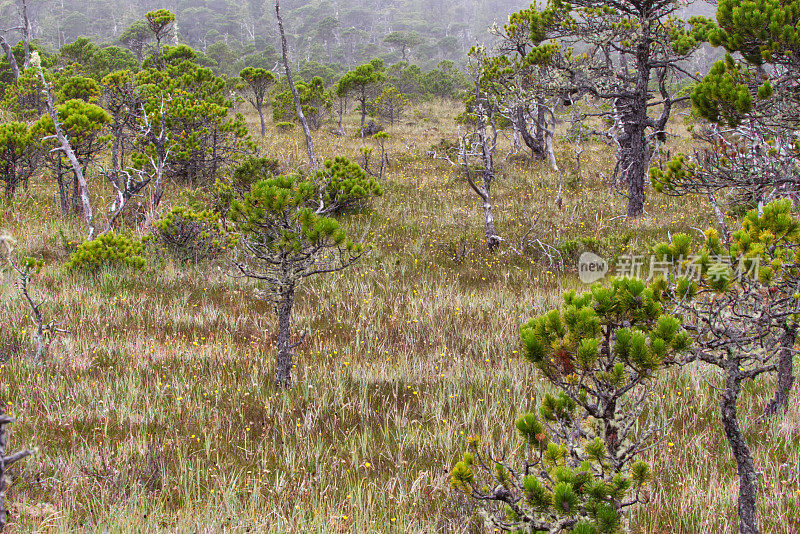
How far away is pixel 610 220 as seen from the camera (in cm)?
948

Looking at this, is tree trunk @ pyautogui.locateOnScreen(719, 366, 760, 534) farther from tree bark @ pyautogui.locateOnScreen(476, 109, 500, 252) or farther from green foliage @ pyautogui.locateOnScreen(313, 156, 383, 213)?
green foliage @ pyautogui.locateOnScreen(313, 156, 383, 213)

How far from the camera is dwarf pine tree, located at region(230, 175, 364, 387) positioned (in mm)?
3436

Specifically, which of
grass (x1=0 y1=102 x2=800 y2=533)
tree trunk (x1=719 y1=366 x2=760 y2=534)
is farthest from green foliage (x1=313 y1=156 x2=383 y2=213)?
tree trunk (x1=719 y1=366 x2=760 y2=534)

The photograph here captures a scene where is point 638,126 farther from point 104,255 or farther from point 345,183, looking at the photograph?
point 104,255

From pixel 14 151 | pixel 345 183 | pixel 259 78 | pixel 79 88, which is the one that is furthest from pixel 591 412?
pixel 259 78

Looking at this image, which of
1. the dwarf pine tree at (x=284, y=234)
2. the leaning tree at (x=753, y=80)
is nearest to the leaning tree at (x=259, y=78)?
the dwarf pine tree at (x=284, y=234)

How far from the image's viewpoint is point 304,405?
351 centimetres

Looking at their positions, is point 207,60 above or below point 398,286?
above

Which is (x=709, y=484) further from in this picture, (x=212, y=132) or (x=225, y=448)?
(x=212, y=132)

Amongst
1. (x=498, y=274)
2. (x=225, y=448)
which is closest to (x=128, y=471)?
(x=225, y=448)

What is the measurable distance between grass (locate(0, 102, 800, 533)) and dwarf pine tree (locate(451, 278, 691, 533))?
0.62m

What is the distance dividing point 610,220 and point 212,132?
8.71 meters

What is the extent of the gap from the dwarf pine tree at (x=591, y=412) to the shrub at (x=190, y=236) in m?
5.99

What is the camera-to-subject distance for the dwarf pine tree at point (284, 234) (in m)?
3.44
